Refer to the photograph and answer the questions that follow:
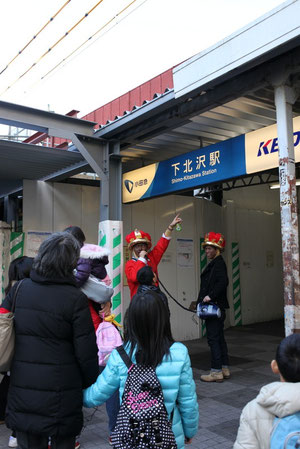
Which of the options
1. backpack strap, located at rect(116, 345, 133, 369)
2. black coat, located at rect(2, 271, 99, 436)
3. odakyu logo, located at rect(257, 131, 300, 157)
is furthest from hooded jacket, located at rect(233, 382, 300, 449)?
odakyu logo, located at rect(257, 131, 300, 157)

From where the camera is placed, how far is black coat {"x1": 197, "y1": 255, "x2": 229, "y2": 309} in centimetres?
599

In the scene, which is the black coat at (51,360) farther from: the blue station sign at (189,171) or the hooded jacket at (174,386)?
the blue station sign at (189,171)

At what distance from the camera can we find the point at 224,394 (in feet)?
17.7

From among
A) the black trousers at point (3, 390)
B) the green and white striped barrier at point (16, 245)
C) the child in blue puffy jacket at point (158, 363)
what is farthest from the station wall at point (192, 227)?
the child in blue puffy jacket at point (158, 363)

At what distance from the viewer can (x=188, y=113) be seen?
5762 millimetres

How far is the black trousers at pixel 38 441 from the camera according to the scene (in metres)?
2.14

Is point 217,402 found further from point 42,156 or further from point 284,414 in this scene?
point 42,156

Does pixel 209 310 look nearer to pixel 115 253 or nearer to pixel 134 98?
pixel 115 253

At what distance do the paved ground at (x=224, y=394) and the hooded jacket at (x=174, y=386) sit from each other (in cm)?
198

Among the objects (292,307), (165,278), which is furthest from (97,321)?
(165,278)

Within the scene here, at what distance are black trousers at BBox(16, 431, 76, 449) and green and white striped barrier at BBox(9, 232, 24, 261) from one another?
6013 millimetres

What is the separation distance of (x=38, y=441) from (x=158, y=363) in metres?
0.76

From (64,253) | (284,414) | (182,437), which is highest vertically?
(64,253)

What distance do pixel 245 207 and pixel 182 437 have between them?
10452 millimetres
